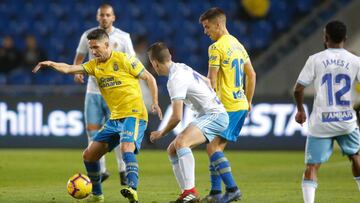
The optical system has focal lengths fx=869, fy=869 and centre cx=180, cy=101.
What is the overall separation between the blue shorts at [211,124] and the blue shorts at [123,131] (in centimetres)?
68

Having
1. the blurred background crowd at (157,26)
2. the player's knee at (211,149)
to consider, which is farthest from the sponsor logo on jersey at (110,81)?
the blurred background crowd at (157,26)

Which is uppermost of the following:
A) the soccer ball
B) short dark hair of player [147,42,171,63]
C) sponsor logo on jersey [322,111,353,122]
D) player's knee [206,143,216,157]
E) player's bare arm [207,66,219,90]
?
short dark hair of player [147,42,171,63]

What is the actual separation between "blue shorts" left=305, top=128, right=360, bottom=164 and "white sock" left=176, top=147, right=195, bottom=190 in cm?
118

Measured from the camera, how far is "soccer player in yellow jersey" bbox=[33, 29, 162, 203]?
9000mm

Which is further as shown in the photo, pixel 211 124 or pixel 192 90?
pixel 211 124

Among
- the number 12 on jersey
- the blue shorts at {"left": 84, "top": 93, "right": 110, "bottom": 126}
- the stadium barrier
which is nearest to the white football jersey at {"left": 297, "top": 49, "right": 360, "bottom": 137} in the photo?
the number 12 on jersey

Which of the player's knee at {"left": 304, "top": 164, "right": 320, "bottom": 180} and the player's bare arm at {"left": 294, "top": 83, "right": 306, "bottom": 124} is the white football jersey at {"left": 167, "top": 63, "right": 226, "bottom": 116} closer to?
the player's bare arm at {"left": 294, "top": 83, "right": 306, "bottom": 124}

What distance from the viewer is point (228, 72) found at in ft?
30.0

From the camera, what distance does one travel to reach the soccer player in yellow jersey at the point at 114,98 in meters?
9.00

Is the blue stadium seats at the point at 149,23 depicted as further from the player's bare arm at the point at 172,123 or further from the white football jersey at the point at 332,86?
the white football jersey at the point at 332,86

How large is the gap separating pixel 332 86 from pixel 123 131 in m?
2.31

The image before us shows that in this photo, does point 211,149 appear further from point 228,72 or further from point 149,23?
point 149,23

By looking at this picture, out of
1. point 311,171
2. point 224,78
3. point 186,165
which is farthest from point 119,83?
point 311,171

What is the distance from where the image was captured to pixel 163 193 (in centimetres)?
1009
